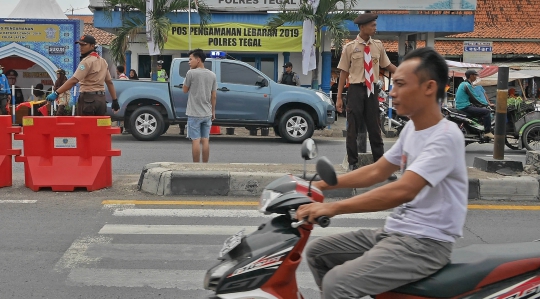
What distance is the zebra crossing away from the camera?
488cm

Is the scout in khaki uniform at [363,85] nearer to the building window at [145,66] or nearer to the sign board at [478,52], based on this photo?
the building window at [145,66]

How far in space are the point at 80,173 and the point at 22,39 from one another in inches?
544

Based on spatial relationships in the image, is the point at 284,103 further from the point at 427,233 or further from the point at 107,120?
the point at 427,233

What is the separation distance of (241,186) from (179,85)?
7.00 meters

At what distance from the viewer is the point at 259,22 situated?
21547mm

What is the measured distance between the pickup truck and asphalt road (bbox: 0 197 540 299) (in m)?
6.83

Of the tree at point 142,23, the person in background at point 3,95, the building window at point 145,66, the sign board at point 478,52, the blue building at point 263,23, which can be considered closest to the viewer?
the tree at point 142,23

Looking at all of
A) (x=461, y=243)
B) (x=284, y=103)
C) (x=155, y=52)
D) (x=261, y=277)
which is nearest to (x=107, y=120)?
(x=461, y=243)

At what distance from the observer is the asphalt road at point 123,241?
188 inches

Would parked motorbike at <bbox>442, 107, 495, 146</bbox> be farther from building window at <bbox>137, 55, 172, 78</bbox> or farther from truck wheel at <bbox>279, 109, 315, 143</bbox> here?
building window at <bbox>137, 55, 172, 78</bbox>

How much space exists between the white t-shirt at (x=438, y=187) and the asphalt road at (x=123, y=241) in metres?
1.85

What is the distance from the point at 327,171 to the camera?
2855 millimetres

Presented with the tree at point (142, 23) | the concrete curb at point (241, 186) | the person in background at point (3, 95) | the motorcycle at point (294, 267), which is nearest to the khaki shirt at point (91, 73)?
the concrete curb at point (241, 186)

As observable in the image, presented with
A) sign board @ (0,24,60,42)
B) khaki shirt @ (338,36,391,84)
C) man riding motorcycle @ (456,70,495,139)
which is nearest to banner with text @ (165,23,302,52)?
sign board @ (0,24,60,42)
